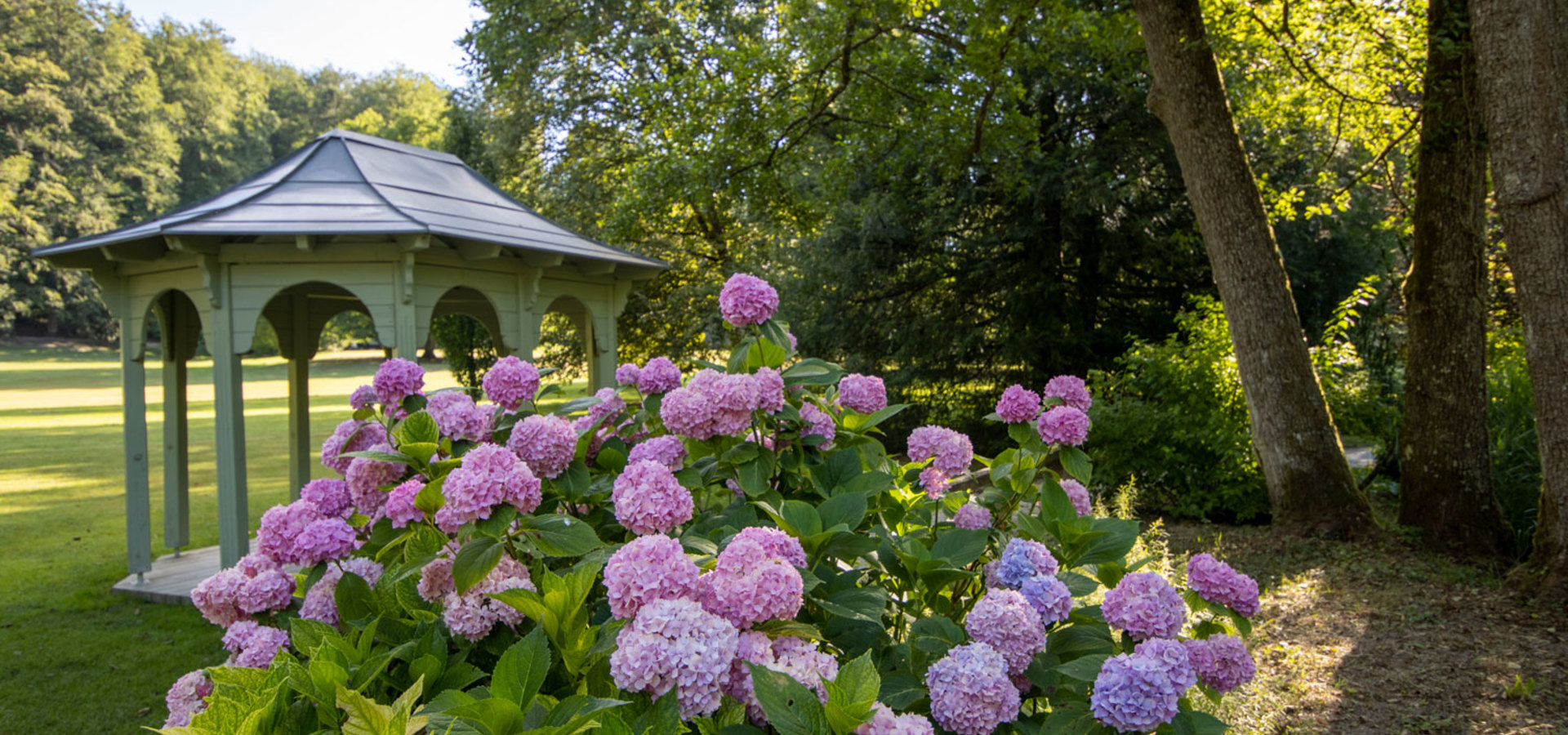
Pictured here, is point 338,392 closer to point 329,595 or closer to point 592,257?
point 592,257

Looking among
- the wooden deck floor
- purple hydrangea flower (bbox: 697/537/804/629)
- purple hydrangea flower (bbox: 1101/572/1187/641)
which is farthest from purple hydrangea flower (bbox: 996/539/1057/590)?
the wooden deck floor

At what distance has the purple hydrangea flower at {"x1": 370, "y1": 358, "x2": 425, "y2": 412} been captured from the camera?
1.79 meters

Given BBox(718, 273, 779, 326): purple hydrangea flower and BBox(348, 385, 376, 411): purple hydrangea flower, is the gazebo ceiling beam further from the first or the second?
BBox(718, 273, 779, 326): purple hydrangea flower

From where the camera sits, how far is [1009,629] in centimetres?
124

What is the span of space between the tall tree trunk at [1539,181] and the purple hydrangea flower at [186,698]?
507 cm

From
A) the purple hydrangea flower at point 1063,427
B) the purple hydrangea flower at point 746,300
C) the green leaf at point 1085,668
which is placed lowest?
the green leaf at point 1085,668

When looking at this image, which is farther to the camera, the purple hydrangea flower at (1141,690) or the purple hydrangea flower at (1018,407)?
the purple hydrangea flower at (1018,407)

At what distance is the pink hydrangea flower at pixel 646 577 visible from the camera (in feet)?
3.36

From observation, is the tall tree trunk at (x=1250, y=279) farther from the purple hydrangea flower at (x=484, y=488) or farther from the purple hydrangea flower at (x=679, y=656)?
the purple hydrangea flower at (x=679, y=656)

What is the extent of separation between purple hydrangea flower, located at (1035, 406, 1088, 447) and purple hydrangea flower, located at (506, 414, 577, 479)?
37.2 inches

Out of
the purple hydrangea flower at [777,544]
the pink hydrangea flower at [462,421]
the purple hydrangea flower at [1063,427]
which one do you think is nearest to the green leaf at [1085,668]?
the purple hydrangea flower at [777,544]

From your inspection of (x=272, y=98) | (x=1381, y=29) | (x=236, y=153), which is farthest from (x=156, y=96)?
(x=1381, y=29)

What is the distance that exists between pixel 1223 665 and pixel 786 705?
2.46 ft

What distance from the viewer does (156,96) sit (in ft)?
129
